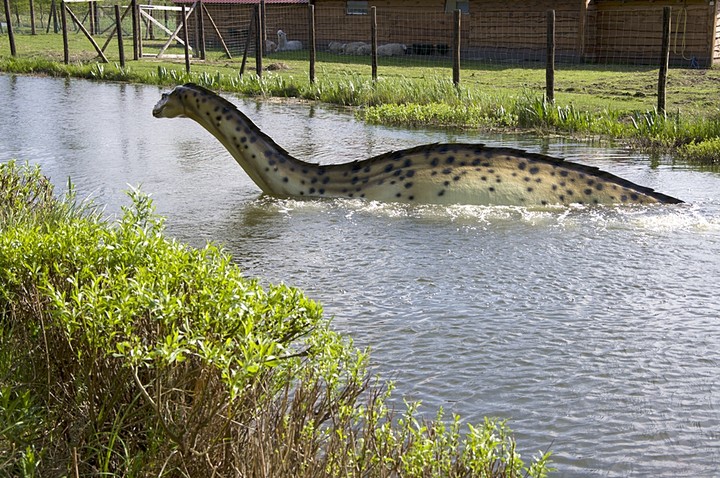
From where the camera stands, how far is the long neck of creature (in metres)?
11.1

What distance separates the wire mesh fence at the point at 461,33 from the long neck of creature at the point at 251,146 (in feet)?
50.7

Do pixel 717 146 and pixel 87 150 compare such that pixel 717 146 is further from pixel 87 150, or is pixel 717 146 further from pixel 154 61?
pixel 154 61

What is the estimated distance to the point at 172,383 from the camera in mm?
4137

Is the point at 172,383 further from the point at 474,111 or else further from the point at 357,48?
the point at 357,48

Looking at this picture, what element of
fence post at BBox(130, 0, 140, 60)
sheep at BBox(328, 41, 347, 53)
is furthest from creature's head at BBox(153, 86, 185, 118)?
sheep at BBox(328, 41, 347, 53)

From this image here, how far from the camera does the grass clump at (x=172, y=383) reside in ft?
13.1

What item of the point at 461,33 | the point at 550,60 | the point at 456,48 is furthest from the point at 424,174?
the point at 461,33

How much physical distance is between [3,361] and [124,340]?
1.00m

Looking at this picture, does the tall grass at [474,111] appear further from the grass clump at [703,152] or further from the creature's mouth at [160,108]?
the creature's mouth at [160,108]

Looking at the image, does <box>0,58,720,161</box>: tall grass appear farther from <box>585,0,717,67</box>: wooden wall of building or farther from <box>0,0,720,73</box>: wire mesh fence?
<box>585,0,717,67</box>: wooden wall of building

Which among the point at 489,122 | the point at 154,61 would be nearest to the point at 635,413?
the point at 489,122

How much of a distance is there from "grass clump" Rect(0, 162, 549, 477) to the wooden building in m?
27.5

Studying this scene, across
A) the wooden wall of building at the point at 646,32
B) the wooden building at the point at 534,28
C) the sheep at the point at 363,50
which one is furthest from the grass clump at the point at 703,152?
the sheep at the point at 363,50

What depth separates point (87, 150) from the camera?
15.5 meters
